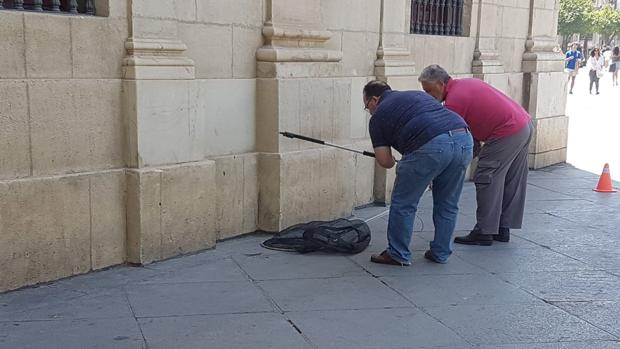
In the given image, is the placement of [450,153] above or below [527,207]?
above

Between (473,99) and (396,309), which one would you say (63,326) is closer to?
(396,309)

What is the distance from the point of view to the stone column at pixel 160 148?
5363mm

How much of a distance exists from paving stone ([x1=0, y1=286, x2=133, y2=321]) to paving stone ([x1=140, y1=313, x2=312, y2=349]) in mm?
348

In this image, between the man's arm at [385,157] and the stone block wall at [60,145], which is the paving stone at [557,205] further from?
the stone block wall at [60,145]

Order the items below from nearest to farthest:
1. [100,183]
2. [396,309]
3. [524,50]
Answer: [396,309]
[100,183]
[524,50]

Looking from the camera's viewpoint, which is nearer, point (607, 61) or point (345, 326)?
point (345, 326)

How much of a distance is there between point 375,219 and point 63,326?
152 inches

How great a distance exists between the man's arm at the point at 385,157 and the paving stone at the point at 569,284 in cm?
126

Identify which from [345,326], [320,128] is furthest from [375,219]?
[345,326]

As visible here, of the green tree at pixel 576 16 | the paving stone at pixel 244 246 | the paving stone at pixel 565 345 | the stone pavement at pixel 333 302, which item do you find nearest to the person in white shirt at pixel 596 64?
the stone pavement at pixel 333 302

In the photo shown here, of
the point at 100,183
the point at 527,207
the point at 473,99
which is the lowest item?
the point at 527,207

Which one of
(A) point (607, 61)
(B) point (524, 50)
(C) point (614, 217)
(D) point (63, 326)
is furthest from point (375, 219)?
(A) point (607, 61)

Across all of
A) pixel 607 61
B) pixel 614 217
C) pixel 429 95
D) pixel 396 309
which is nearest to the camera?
pixel 396 309

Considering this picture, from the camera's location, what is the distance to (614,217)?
7.74 m
